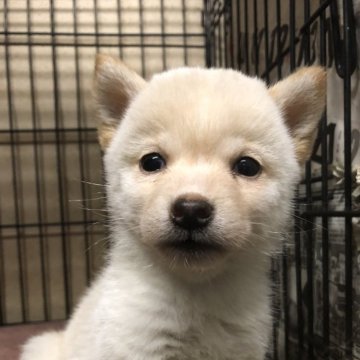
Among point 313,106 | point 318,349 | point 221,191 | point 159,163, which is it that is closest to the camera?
point 221,191

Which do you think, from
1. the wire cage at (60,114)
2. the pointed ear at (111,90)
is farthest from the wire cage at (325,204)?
the wire cage at (60,114)

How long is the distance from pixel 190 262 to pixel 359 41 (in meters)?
0.79

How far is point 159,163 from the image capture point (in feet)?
3.43

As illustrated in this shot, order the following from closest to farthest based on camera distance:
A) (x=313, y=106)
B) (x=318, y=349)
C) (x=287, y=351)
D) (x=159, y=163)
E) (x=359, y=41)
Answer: (x=159, y=163), (x=313, y=106), (x=359, y=41), (x=318, y=349), (x=287, y=351)

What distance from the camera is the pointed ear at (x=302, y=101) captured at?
1138 millimetres

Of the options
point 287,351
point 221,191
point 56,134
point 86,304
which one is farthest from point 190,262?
point 56,134

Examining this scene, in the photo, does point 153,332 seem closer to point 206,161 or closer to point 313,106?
point 206,161

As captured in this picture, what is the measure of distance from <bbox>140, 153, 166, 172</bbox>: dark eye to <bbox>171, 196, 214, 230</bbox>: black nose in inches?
6.9

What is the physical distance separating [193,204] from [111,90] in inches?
18.8

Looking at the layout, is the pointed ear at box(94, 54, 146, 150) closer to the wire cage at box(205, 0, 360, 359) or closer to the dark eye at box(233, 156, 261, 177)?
the dark eye at box(233, 156, 261, 177)

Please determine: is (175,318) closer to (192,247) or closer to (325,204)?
(192,247)

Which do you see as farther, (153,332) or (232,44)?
(232,44)

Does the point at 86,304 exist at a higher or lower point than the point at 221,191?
lower

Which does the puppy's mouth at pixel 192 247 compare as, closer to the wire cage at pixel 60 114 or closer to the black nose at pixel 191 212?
the black nose at pixel 191 212
